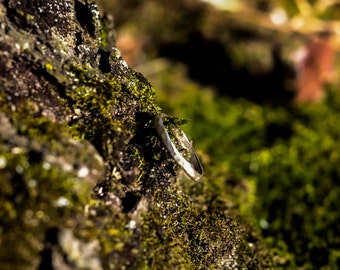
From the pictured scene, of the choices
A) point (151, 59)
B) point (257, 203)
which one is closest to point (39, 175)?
point (257, 203)

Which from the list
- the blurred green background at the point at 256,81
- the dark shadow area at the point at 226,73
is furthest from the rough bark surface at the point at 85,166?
the dark shadow area at the point at 226,73

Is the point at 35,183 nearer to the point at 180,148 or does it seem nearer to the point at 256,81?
the point at 180,148

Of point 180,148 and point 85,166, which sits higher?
point 180,148

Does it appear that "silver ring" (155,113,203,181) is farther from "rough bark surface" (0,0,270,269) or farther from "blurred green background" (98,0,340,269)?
"blurred green background" (98,0,340,269)

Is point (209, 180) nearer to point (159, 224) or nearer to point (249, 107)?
point (159, 224)

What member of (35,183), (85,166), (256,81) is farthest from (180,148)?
(256,81)

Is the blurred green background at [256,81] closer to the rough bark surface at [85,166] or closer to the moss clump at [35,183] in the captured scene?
the rough bark surface at [85,166]

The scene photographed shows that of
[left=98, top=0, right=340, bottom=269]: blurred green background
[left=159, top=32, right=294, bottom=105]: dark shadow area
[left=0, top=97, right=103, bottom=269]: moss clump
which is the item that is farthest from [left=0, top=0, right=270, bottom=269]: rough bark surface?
[left=159, top=32, right=294, bottom=105]: dark shadow area
